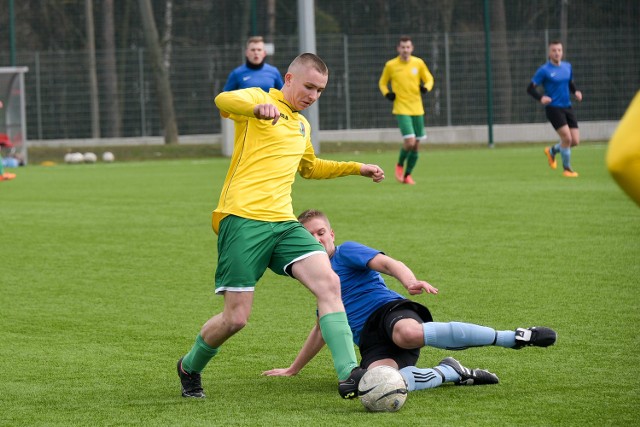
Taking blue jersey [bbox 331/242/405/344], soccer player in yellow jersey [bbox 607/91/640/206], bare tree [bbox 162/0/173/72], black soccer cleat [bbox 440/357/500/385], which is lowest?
black soccer cleat [bbox 440/357/500/385]

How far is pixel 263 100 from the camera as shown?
5.27 meters

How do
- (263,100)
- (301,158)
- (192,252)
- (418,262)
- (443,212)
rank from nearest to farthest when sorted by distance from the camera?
(263,100) < (301,158) < (418,262) < (192,252) < (443,212)

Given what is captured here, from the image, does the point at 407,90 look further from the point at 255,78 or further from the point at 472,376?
the point at 472,376

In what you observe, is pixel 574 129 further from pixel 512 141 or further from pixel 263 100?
pixel 263 100

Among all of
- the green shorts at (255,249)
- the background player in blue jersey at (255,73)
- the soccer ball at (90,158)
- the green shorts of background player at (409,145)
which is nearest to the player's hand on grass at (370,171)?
the green shorts at (255,249)

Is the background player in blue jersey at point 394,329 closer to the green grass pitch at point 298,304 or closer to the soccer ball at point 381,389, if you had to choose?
the green grass pitch at point 298,304

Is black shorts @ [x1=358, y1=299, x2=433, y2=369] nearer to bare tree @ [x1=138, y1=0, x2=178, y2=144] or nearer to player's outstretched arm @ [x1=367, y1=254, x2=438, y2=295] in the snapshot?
player's outstretched arm @ [x1=367, y1=254, x2=438, y2=295]

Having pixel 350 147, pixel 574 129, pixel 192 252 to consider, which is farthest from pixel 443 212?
pixel 350 147

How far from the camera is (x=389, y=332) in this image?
17.1ft

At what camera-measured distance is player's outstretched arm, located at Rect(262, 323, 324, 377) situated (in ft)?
18.1

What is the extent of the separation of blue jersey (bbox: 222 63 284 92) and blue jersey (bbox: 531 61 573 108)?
4.58 metres

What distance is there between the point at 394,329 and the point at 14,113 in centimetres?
2220

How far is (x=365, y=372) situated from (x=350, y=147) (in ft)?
76.0

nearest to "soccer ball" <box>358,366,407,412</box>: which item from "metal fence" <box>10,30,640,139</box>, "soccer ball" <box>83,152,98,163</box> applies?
"soccer ball" <box>83,152,98,163</box>
